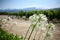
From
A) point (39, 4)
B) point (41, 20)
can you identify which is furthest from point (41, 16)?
point (39, 4)

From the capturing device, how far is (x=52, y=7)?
373 cm

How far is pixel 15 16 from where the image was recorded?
4.02 m

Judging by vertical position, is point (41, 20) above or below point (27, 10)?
above

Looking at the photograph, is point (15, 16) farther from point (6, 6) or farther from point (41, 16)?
point (41, 16)

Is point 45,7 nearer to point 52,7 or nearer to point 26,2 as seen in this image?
point 52,7

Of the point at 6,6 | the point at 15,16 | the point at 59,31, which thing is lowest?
the point at 59,31

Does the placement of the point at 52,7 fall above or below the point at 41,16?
below

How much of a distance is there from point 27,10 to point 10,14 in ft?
1.22

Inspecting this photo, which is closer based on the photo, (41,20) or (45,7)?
(41,20)

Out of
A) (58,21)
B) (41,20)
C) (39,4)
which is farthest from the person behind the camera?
(58,21)

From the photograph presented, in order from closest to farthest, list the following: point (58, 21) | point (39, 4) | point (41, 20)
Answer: point (41, 20) < point (39, 4) < point (58, 21)

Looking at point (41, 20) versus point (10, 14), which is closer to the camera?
point (41, 20)

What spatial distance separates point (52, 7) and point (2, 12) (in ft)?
3.52

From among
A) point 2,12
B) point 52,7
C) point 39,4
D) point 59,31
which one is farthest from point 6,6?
point 59,31
